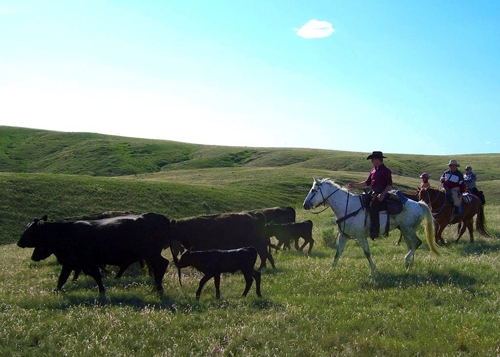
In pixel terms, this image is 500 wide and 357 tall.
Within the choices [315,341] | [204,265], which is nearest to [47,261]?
[204,265]

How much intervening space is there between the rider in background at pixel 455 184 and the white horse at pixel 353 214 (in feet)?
18.5

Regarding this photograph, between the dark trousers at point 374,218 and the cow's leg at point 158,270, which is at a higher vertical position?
the dark trousers at point 374,218

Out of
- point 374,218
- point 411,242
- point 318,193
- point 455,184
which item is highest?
point 455,184

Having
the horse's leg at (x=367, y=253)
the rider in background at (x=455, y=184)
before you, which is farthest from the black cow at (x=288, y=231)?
the rider in background at (x=455, y=184)

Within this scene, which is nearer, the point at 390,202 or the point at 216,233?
the point at 390,202

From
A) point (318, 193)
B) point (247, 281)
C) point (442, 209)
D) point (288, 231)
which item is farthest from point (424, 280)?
point (442, 209)

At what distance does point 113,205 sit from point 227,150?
286 feet

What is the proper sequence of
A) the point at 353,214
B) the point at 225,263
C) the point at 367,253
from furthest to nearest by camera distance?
the point at 353,214 → the point at 367,253 → the point at 225,263

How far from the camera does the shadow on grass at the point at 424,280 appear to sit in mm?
11938

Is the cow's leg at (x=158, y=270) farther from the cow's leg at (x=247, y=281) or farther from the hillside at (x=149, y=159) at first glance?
the hillside at (x=149, y=159)

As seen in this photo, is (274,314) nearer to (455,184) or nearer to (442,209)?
(442,209)

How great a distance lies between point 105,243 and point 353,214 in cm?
769

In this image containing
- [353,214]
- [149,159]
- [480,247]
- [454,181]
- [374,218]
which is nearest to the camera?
[374,218]

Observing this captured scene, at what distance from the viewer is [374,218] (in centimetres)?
1455
